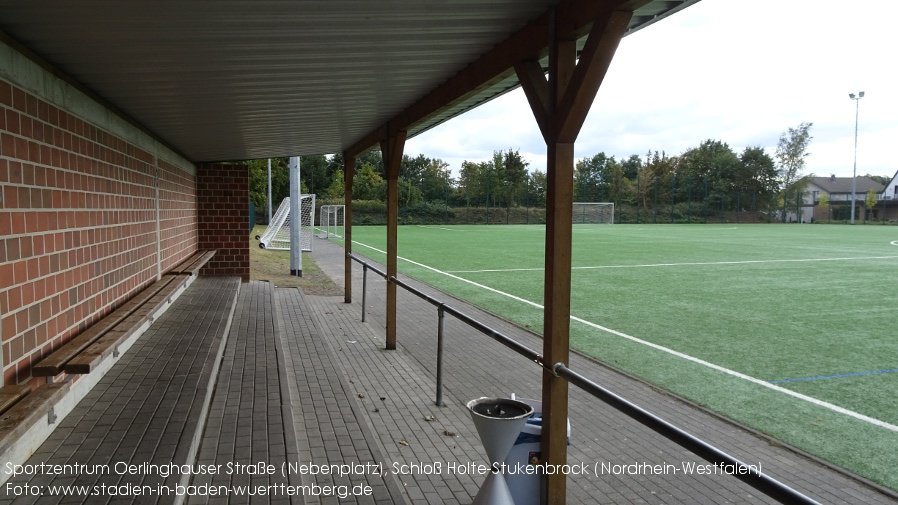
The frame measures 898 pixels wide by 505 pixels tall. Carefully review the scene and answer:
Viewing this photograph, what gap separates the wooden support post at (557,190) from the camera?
330 cm

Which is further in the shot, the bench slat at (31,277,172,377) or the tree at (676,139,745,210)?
the tree at (676,139,745,210)

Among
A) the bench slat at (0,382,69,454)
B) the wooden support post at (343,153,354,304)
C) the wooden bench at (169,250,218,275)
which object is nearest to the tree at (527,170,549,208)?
the wooden support post at (343,153,354,304)

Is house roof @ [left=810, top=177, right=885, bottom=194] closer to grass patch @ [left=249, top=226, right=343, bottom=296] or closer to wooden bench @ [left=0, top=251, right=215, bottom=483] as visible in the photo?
grass patch @ [left=249, top=226, right=343, bottom=296]

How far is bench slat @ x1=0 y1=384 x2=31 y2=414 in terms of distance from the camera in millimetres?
2684

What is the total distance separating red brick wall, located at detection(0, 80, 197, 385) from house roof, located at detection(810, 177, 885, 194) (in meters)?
101

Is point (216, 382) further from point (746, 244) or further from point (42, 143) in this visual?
point (746, 244)

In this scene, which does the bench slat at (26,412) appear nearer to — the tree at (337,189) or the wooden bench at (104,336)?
the wooden bench at (104,336)

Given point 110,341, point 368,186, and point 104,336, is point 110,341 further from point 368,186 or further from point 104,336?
point 368,186

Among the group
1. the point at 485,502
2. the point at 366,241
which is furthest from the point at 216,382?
the point at 366,241

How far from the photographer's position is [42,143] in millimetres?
3514

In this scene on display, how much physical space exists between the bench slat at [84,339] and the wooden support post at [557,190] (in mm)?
2564

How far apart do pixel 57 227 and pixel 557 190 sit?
113 inches

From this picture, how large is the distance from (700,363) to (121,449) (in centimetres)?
601

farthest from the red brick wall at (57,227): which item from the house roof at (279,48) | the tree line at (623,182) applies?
the tree line at (623,182)
